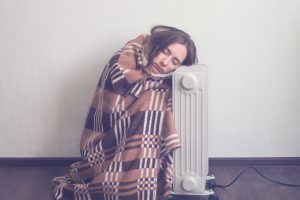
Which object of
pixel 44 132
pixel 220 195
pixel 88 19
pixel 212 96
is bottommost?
pixel 220 195

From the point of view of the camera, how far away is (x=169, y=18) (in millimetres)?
1734

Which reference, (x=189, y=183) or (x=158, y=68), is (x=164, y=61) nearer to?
(x=158, y=68)

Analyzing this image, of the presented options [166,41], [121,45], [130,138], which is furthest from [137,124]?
[121,45]

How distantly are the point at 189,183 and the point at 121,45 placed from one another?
60cm

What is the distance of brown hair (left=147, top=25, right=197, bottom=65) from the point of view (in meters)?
1.52

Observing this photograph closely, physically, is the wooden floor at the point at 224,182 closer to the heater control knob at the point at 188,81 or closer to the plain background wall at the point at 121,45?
the plain background wall at the point at 121,45

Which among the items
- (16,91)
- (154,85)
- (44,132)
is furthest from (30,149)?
(154,85)

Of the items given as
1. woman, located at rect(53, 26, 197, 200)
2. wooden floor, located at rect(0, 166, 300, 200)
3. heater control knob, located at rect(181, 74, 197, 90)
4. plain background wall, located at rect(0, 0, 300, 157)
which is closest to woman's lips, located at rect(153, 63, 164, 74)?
woman, located at rect(53, 26, 197, 200)

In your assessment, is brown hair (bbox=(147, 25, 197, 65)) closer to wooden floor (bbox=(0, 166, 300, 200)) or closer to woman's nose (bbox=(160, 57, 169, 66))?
woman's nose (bbox=(160, 57, 169, 66))

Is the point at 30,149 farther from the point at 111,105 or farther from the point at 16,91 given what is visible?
the point at 111,105

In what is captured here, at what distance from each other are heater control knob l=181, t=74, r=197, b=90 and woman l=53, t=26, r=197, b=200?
106 mm

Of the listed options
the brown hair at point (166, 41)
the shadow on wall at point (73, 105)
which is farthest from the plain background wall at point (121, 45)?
the brown hair at point (166, 41)

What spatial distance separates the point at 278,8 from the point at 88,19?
2.33ft

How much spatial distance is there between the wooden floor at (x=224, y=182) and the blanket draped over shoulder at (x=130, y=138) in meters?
0.14
